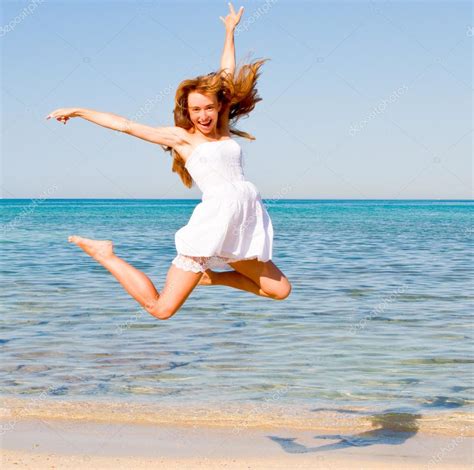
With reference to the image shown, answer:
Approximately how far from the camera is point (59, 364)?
829 centimetres

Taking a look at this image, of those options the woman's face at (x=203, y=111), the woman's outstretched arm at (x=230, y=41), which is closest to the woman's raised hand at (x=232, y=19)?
the woman's outstretched arm at (x=230, y=41)

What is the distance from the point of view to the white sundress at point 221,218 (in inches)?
210

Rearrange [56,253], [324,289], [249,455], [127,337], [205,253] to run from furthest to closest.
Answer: [56,253] < [324,289] < [127,337] < [249,455] < [205,253]

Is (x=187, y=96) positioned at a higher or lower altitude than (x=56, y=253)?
higher

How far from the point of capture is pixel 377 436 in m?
6.21

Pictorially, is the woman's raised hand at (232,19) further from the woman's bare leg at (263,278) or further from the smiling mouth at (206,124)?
the woman's bare leg at (263,278)

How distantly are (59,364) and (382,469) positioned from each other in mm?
3914

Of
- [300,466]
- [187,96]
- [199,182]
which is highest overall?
[187,96]

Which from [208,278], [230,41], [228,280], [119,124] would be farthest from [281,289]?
[230,41]

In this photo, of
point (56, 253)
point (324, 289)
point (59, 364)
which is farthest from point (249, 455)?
point (56, 253)

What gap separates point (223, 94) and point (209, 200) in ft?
2.30

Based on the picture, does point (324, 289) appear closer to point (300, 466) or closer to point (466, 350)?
point (466, 350)

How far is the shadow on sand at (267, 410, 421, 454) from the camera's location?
19.3ft

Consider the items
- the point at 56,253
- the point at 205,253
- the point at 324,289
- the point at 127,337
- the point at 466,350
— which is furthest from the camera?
the point at 56,253
